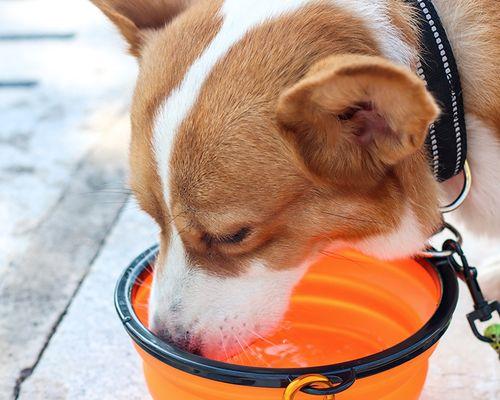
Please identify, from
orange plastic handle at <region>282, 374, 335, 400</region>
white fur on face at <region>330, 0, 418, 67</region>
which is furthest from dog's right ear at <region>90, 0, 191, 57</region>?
orange plastic handle at <region>282, 374, 335, 400</region>

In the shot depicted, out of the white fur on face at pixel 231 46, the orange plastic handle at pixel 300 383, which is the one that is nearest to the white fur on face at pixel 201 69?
the white fur on face at pixel 231 46

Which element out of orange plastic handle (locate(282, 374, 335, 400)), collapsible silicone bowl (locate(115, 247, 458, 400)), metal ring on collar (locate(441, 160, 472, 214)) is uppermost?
metal ring on collar (locate(441, 160, 472, 214))

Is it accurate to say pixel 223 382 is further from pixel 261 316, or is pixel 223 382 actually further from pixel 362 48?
pixel 362 48

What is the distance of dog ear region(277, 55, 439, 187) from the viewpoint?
129 cm

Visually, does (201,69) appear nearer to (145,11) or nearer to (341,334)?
(145,11)

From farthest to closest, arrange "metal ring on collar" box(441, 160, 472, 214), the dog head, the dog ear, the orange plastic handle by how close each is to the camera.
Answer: "metal ring on collar" box(441, 160, 472, 214) → the dog head → the orange plastic handle → the dog ear

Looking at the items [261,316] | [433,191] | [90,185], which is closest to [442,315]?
[433,191]

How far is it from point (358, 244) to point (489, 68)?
0.50m

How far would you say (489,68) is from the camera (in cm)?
171

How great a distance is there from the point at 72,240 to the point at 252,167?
4.96ft

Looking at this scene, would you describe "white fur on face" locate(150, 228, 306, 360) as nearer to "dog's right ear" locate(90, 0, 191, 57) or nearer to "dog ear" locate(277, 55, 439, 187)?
"dog ear" locate(277, 55, 439, 187)

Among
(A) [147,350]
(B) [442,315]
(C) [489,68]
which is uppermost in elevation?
(C) [489,68]

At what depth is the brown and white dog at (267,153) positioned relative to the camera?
158cm

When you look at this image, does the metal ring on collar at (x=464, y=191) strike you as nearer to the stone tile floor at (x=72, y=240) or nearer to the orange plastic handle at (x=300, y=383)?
the stone tile floor at (x=72, y=240)
